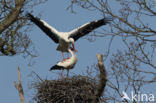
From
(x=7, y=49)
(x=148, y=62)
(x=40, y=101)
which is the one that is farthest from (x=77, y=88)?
(x=148, y=62)

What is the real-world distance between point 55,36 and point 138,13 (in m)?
5.46

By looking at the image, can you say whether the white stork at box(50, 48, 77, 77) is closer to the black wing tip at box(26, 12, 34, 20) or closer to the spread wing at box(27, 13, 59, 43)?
the spread wing at box(27, 13, 59, 43)

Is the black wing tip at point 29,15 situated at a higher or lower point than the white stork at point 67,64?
higher

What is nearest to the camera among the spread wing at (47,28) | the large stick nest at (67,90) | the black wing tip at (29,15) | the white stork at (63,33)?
the large stick nest at (67,90)

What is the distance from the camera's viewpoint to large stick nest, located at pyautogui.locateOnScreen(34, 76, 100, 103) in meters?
7.91

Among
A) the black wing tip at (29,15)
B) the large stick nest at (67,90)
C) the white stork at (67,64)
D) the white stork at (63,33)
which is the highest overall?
the black wing tip at (29,15)

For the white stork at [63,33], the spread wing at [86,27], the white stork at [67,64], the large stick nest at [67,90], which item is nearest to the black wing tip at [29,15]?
the white stork at [63,33]

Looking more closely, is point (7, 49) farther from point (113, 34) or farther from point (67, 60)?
point (113, 34)

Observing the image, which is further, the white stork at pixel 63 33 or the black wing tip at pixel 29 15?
the white stork at pixel 63 33

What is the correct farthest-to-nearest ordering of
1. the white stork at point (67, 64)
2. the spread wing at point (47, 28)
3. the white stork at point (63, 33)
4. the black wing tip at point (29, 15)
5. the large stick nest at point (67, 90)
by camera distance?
the spread wing at point (47, 28) → the white stork at point (63, 33) → the black wing tip at point (29, 15) → the white stork at point (67, 64) → the large stick nest at point (67, 90)

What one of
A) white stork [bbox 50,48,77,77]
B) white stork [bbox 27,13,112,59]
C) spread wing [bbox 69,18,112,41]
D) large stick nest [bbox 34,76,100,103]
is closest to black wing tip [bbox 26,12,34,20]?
white stork [bbox 27,13,112,59]

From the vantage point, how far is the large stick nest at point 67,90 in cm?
791

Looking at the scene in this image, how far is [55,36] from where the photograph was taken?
10.6 m

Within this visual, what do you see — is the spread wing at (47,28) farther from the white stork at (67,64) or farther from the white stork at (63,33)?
the white stork at (67,64)
